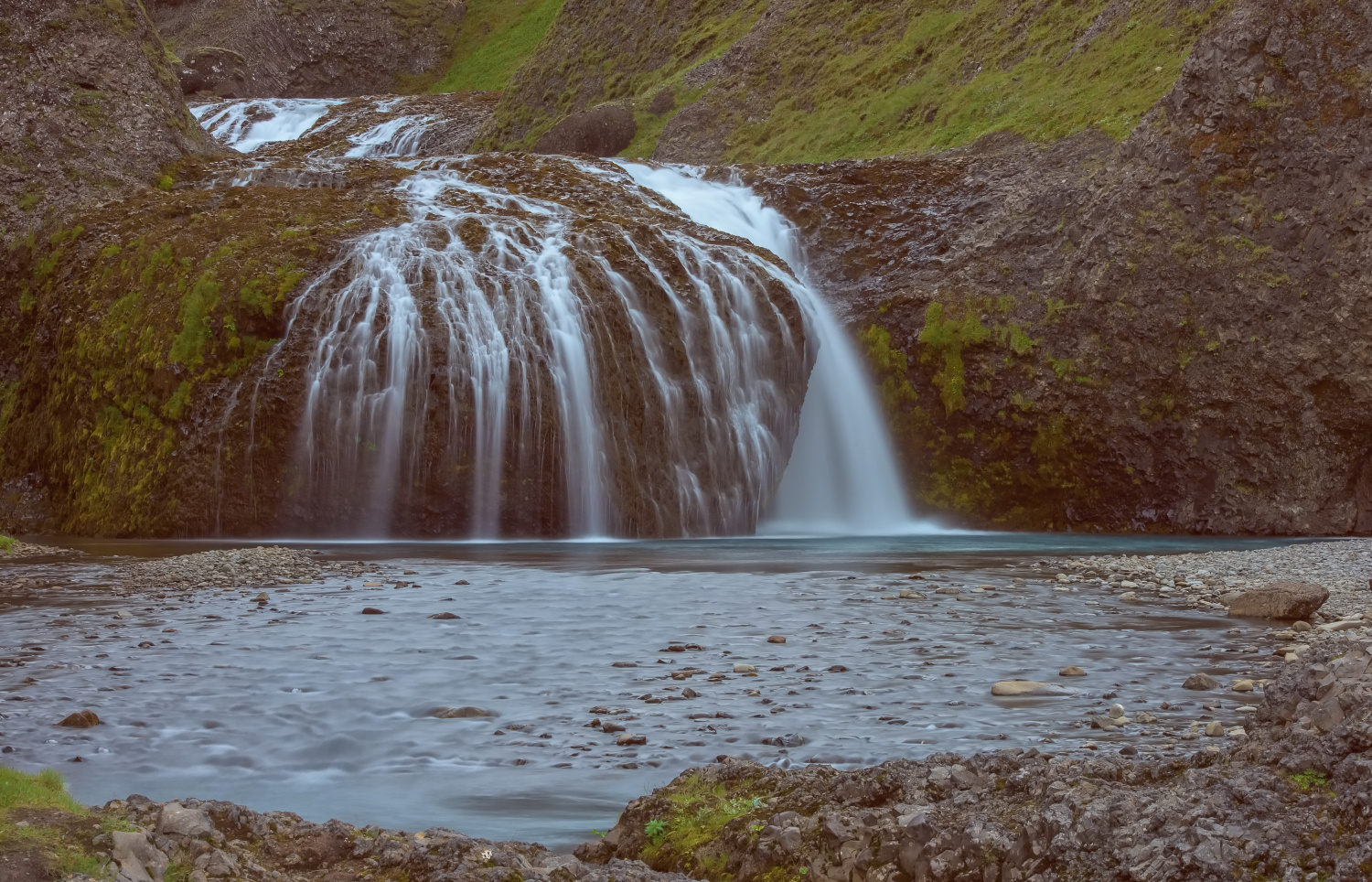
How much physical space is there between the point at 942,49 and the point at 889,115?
121 inches

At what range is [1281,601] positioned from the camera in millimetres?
10648

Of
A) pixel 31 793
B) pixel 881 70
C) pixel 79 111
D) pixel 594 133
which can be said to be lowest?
pixel 31 793

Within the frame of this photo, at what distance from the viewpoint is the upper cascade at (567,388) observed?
822 inches

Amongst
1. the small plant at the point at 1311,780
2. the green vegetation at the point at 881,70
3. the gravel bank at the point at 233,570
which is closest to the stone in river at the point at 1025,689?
the small plant at the point at 1311,780

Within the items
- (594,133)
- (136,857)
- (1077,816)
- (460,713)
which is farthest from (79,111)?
(1077,816)

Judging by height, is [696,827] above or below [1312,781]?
below

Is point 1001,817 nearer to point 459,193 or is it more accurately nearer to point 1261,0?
point 1261,0

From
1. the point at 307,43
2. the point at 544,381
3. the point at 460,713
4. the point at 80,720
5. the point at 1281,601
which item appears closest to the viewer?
the point at 80,720

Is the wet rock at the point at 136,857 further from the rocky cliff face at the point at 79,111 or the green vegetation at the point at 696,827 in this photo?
the rocky cliff face at the point at 79,111

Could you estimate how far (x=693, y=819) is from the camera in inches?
193

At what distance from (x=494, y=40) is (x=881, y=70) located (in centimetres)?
4061

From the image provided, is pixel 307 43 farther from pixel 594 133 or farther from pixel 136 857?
pixel 136 857

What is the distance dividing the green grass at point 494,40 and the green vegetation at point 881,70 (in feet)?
60.1

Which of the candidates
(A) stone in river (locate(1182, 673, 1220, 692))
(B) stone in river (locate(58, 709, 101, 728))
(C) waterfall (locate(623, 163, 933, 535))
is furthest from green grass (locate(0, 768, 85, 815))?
(C) waterfall (locate(623, 163, 933, 535))
